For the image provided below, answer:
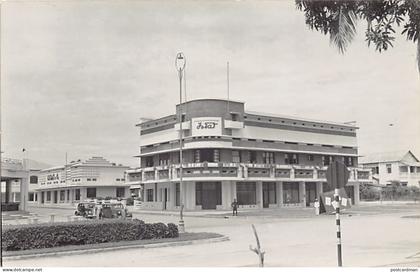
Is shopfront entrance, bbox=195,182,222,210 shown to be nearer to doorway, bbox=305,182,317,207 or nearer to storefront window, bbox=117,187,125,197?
doorway, bbox=305,182,317,207

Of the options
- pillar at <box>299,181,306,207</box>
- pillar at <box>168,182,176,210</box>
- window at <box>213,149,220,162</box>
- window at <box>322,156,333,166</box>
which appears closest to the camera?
window at <box>322,156,333,166</box>

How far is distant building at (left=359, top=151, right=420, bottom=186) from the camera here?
18.5 m

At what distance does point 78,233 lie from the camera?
52.7ft

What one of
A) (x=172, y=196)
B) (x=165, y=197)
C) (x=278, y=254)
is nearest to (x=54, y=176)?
(x=165, y=197)

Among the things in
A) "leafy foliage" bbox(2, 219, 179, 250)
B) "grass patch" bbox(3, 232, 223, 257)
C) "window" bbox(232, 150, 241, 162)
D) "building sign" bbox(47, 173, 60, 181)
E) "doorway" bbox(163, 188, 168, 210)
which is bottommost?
"grass patch" bbox(3, 232, 223, 257)

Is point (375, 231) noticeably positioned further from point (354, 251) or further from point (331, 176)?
point (331, 176)

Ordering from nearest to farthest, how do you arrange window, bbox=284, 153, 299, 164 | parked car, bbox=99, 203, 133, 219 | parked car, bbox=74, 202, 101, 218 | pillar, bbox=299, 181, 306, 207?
parked car, bbox=99, 203, 133, 219, parked car, bbox=74, 202, 101, 218, pillar, bbox=299, 181, 306, 207, window, bbox=284, 153, 299, 164

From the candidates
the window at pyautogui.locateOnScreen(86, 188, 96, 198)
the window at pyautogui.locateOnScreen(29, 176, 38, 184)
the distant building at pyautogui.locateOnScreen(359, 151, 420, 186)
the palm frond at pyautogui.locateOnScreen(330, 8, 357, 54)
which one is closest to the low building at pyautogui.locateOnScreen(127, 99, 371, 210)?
the distant building at pyautogui.locateOnScreen(359, 151, 420, 186)

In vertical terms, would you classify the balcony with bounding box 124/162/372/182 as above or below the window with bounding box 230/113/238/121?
below

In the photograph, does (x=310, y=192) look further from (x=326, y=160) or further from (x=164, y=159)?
(x=164, y=159)

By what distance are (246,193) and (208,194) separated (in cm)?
388

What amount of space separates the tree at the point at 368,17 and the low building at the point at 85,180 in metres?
54.8

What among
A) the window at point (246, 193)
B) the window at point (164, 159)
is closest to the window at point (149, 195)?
the window at point (164, 159)

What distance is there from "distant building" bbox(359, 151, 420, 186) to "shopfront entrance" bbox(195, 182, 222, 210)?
16403 millimetres
